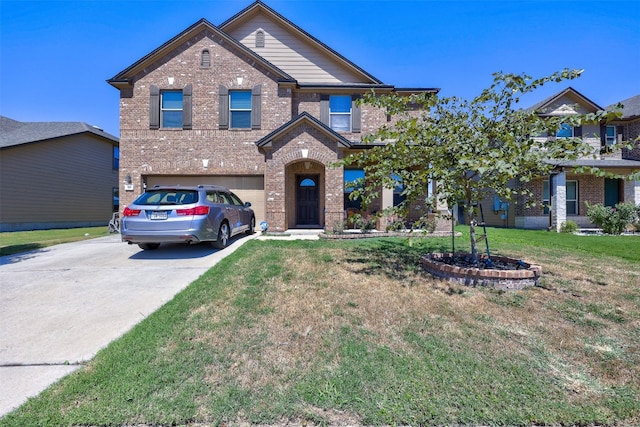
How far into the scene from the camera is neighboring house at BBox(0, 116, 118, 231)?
46.9 ft

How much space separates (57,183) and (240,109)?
13.0 m

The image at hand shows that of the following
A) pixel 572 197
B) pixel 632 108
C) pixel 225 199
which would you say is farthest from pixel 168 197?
pixel 632 108

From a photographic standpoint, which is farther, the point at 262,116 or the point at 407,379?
the point at 262,116

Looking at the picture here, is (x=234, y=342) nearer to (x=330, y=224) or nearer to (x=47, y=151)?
(x=330, y=224)

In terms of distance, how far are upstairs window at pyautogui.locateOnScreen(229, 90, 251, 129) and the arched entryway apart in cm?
280

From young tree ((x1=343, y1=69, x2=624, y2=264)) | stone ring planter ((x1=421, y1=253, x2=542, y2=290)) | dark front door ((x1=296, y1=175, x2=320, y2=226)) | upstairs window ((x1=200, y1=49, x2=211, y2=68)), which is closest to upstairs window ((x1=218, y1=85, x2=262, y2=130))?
upstairs window ((x1=200, y1=49, x2=211, y2=68))

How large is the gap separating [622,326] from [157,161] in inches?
547

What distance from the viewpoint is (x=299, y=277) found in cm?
487

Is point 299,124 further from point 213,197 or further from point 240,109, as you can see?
point 213,197

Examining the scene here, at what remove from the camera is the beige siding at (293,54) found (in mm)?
13547

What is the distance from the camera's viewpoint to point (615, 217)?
1218 centimetres

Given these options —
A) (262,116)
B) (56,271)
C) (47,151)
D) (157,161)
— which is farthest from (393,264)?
(47,151)

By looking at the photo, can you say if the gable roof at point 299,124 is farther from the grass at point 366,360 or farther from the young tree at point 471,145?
the grass at point 366,360

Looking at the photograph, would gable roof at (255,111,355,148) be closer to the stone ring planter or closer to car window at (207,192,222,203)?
car window at (207,192,222,203)
